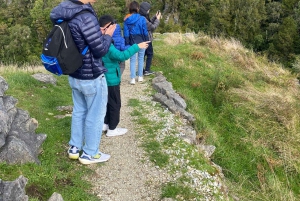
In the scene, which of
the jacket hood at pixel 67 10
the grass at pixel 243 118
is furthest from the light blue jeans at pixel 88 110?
the grass at pixel 243 118

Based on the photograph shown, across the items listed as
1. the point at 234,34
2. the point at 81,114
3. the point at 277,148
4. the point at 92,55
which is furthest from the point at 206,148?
the point at 234,34

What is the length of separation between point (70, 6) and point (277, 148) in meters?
5.17

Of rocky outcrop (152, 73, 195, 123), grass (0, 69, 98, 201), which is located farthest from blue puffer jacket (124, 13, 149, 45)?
grass (0, 69, 98, 201)

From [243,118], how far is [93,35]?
5.05 metres

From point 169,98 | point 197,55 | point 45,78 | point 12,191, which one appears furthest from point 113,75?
point 197,55

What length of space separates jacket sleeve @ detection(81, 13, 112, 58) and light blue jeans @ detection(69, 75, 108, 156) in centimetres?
45

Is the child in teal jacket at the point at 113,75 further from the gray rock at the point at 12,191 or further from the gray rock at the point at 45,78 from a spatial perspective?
the gray rock at the point at 45,78

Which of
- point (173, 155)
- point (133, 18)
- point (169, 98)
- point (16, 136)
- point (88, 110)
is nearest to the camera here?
point (88, 110)

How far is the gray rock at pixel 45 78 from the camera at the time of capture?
8.12m

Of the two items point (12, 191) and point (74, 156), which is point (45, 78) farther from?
point (12, 191)

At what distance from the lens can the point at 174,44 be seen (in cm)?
1416

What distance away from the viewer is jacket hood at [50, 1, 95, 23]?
3582mm

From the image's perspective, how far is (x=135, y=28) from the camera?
8.16 m

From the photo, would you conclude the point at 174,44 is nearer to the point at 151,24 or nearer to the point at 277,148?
the point at 151,24
